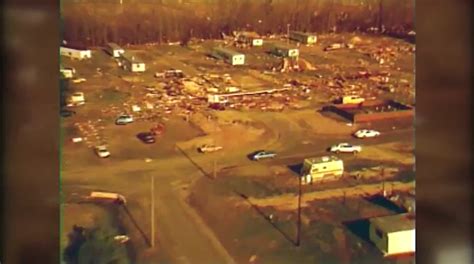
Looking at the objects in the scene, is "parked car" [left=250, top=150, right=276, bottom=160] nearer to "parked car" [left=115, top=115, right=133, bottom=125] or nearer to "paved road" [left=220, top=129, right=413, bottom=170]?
"paved road" [left=220, top=129, right=413, bottom=170]

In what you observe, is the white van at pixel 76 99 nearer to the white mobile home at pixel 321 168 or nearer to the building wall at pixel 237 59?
the building wall at pixel 237 59

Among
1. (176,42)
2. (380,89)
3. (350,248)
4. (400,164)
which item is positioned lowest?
(350,248)

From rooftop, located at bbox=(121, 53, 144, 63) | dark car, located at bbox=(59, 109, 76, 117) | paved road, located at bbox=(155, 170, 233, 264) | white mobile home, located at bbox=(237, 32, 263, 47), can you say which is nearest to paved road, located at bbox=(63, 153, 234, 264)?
paved road, located at bbox=(155, 170, 233, 264)

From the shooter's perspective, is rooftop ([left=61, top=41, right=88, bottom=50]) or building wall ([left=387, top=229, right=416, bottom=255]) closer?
rooftop ([left=61, top=41, right=88, bottom=50])

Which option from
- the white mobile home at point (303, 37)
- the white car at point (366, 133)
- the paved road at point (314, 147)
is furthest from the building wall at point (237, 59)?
the white car at point (366, 133)

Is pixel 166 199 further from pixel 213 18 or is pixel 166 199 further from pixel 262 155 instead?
pixel 213 18
